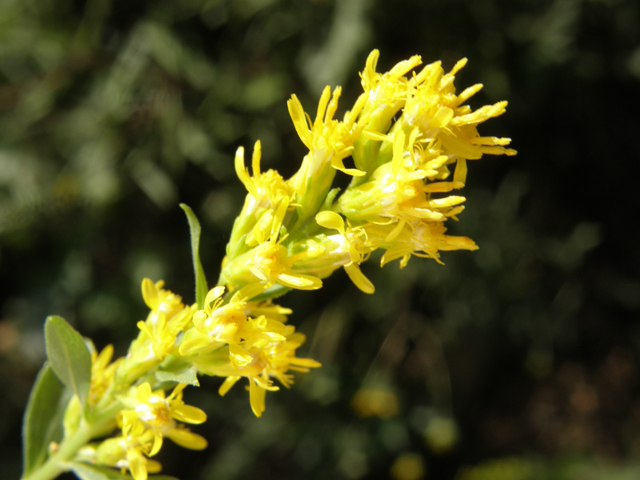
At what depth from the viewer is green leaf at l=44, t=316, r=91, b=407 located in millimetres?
959

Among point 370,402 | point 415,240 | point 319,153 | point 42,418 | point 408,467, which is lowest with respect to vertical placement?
point 408,467

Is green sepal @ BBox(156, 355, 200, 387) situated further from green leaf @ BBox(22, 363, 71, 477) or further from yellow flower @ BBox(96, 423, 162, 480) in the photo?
green leaf @ BBox(22, 363, 71, 477)

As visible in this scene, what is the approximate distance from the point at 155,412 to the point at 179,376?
12cm

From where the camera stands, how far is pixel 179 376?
0.84m

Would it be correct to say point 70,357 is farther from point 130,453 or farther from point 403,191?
point 403,191

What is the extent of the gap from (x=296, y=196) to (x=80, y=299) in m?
2.21

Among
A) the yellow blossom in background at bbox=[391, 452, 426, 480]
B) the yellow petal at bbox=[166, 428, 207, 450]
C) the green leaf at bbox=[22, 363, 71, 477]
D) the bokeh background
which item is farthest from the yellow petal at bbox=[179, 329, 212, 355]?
the yellow blossom in background at bbox=[391, 452, 426, 480]

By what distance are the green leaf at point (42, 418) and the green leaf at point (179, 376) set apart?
400 millimetres

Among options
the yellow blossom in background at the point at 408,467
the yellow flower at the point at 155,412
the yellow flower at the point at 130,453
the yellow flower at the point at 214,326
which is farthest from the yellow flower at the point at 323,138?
the yellow blossom in background at the point at 408,467

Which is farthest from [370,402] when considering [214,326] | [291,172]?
[214,326]

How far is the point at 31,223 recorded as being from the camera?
262 cm

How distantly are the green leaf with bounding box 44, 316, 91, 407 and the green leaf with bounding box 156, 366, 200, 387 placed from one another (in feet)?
0.58

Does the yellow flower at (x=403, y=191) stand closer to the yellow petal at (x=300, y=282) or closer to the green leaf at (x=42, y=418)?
the yellow petal at (x=300, y=282)

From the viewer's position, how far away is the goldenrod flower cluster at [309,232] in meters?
0.88
